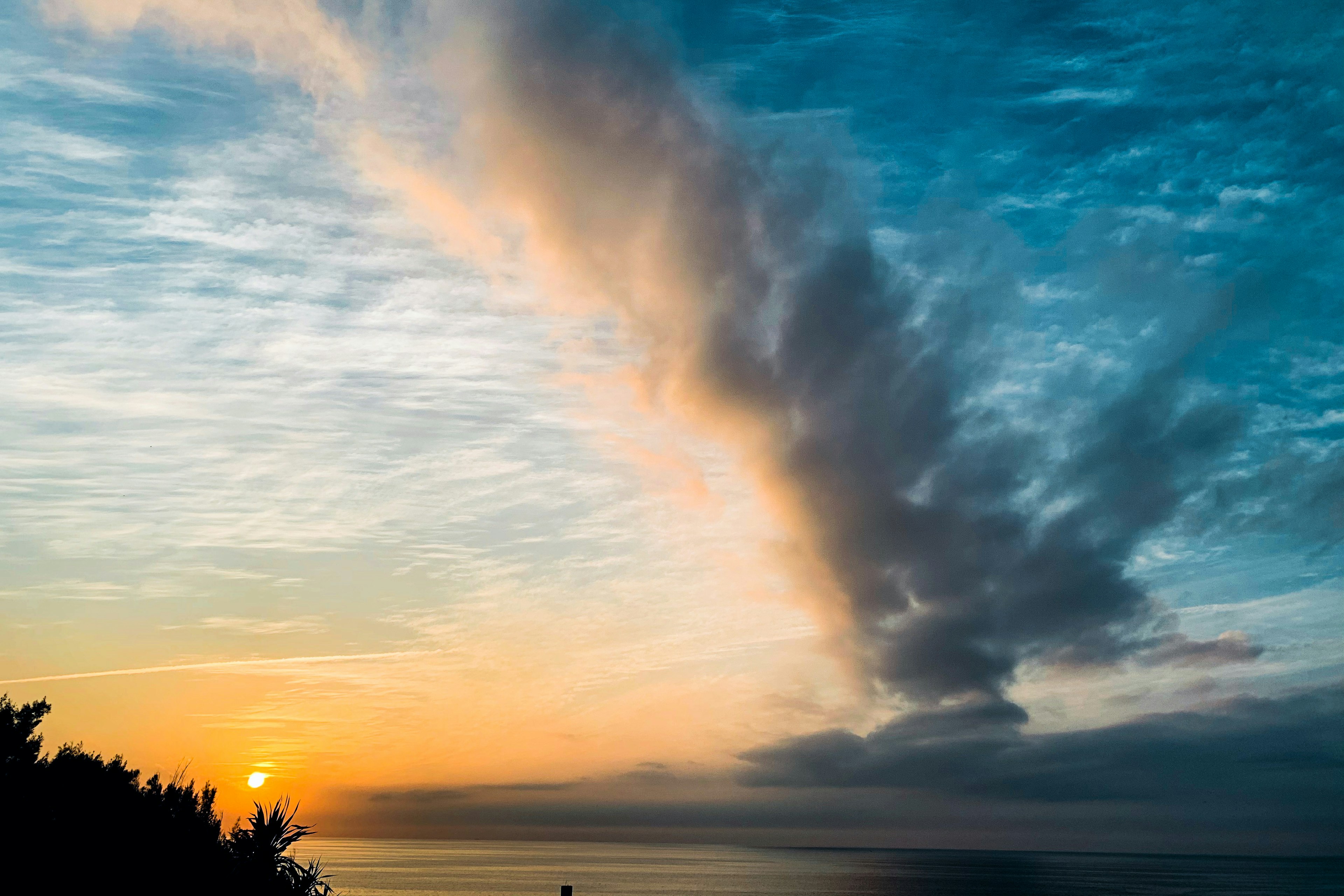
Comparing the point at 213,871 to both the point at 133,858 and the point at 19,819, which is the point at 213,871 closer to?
the point at 133,858

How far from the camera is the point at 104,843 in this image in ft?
98.1

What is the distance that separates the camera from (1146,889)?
647 feet

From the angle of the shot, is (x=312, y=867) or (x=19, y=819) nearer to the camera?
(x=19, y=819)

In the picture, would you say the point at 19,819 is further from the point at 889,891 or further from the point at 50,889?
the point at 889,891

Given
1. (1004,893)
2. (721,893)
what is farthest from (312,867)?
(1004,893)

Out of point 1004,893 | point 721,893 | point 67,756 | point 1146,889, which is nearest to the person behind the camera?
point 67,756

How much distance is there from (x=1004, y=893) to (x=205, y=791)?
18614 centimetres

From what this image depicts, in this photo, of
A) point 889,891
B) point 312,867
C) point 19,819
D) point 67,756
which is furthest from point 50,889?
point 889,891

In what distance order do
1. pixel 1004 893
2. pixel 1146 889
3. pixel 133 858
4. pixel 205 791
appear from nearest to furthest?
pixel 133 858
pixel 205 791
pixel 1004 893
pixel 1146 889

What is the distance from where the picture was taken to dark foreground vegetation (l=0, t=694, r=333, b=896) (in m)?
27.2

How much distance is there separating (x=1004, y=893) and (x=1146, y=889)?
143ft

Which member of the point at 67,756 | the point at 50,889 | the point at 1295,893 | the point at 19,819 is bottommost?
the point at 1295,893

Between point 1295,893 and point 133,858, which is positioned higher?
point 133,858

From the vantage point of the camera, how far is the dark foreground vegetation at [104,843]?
27.2 metres
